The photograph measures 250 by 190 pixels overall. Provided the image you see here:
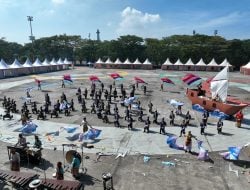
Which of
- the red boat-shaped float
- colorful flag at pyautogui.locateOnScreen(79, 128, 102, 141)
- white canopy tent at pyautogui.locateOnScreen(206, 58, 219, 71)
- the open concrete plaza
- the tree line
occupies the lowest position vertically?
the open concrete plaza

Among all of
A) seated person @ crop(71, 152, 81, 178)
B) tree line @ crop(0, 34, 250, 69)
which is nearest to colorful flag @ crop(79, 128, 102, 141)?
seated person @ crop(71, 152, 81, 178)

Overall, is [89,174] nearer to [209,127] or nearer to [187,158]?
[187,158]

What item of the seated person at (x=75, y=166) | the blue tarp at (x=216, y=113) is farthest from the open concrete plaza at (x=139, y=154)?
the blue tarp at (x=216, y=113)

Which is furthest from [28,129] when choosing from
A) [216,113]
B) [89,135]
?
[216,113]

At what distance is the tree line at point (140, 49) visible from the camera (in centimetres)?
10094

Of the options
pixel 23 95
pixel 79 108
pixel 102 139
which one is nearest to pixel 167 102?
pixel 79 108

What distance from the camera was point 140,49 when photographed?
115 meters

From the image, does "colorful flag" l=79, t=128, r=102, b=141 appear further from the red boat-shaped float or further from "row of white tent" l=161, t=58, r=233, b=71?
"row of white tent" l=161, t=58, r=233, b=71

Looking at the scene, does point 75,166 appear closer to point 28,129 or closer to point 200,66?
point 28,129

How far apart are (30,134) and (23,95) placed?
21.7 meters

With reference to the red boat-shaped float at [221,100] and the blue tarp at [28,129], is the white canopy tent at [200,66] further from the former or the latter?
the blue tarp at [28,129]

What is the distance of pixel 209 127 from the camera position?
25203 millimetres

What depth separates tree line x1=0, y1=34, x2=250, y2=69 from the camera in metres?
101

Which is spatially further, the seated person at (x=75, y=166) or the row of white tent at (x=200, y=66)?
the row of white tent at (x=200, y=66)
